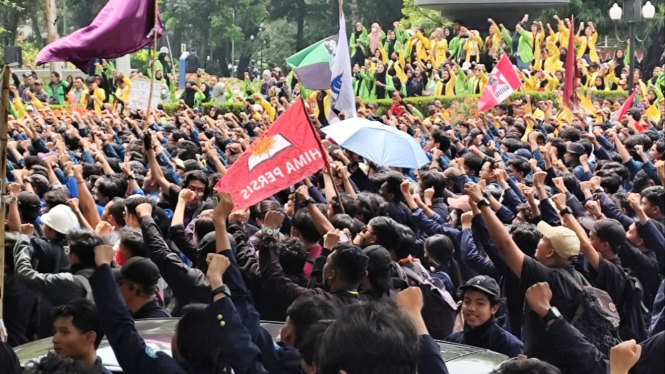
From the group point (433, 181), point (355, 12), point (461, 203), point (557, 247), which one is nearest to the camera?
point (557, 247)

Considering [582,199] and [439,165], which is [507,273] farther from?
[439,165]

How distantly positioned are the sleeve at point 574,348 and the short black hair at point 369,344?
1.53 meters

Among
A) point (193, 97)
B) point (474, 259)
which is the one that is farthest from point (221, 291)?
point (193, 97)

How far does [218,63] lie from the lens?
5325cm

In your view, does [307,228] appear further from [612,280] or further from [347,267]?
[612,280]

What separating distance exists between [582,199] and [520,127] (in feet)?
21.0

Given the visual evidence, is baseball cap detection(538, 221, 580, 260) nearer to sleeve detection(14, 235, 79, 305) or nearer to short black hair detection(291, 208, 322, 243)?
short black hair detection(291, 208, 322, 243)

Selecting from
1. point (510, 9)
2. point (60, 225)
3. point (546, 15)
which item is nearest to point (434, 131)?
point (60, 225)

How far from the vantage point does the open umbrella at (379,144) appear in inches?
395

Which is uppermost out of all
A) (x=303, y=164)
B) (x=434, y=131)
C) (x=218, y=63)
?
(x=303, y=164)

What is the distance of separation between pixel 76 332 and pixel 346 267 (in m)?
1.41

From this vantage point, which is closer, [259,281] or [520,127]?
[259,281]

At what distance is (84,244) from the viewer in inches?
249

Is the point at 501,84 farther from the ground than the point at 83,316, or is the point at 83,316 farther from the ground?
the point at 83,316
